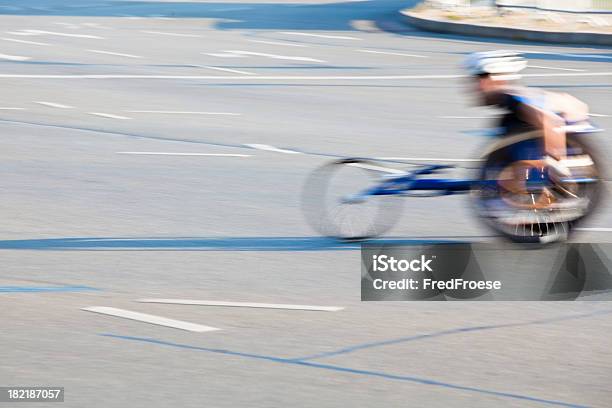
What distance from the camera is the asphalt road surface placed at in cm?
581

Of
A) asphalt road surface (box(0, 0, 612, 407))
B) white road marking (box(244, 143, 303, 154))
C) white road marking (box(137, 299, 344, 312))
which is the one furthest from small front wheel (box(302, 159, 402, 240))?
white road marking (box(244, 143, 303, 154))

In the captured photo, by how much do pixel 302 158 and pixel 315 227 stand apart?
12.0 ft

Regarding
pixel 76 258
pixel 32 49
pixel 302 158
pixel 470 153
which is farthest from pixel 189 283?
pixel 32 49

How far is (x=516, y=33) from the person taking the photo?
26.8 m

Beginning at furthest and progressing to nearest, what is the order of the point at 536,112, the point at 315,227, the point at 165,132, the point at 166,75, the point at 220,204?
the point at 166,75 < the point at 165,132 < the point at 220,204 < the point at 315,227 < the point at 536,112

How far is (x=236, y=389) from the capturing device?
5.64 metres

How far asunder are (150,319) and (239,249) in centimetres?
193

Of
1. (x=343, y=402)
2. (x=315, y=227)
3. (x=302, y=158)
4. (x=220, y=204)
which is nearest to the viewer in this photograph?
(x=343, y=402)

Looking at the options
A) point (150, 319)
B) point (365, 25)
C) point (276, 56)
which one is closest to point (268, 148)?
point (150, 319)

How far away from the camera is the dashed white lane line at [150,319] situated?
6.72m

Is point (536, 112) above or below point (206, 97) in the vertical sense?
above

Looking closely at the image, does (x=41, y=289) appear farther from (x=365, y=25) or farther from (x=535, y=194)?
(x=365, y=25)

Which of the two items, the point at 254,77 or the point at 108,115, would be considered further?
the point at 254,77

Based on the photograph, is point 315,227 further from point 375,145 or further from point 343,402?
point 375,145
